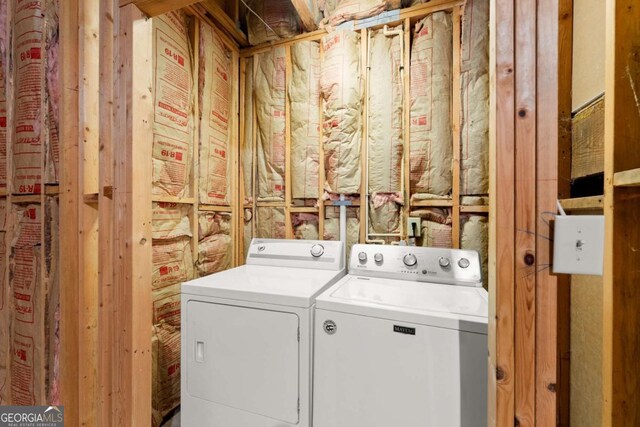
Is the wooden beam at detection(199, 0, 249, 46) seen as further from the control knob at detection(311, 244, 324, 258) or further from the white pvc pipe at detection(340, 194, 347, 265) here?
the control knob at detection(311, 244, 324, 258)

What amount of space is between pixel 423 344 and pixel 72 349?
5.24 feet

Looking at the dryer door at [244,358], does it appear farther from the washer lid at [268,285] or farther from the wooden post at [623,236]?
the wooden post at [623,236]

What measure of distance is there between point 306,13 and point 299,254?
1755 millimetres

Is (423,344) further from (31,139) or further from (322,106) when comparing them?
(31,139)

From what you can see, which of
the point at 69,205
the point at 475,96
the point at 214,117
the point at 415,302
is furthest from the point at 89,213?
the point at 475,96

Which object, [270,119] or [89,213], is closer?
[89,213]

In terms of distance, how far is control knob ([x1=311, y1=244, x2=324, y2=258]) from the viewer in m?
1.90

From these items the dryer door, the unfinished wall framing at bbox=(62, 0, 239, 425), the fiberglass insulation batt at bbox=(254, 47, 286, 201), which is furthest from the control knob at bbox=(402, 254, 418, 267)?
the unfinished wall framing at bbox=(62, 0, 239, 425)

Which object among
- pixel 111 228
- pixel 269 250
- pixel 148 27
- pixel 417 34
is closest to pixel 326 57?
pixel 417 34

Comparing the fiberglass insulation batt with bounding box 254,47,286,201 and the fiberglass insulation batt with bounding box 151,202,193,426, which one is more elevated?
the fiberglass insulation batt with bounding box 254,47,286,201

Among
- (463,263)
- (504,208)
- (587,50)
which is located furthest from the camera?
(463,263)

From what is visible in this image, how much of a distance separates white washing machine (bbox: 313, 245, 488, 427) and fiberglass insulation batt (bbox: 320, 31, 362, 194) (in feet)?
3.23

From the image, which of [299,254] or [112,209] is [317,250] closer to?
[299,254]

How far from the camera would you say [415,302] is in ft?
3.94
